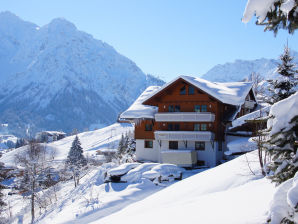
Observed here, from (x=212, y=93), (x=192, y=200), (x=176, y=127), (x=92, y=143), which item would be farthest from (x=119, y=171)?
(x=92, y=143)

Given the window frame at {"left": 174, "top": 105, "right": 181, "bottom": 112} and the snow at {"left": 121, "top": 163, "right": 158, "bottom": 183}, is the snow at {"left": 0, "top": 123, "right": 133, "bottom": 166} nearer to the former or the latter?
the window frame at {"left": 174, "top": 105, "right": 181, "bottom": 112}

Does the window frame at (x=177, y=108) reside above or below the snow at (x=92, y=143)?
above

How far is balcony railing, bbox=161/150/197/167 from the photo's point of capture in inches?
1158

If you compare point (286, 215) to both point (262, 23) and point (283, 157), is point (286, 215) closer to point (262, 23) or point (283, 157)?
point (283, 157)

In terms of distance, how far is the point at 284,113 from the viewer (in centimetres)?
455

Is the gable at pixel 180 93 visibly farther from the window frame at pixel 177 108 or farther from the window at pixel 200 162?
the window at pixel 200 162

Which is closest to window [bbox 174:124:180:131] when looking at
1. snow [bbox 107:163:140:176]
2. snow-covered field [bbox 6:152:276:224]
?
snow [bbox 107:163:140:176]

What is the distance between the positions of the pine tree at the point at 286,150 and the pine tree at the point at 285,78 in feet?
50.6

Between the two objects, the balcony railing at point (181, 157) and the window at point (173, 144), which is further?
the window at point (173, 144)

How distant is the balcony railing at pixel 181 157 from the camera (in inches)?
1158

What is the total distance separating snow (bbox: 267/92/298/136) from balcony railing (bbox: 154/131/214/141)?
24.9m

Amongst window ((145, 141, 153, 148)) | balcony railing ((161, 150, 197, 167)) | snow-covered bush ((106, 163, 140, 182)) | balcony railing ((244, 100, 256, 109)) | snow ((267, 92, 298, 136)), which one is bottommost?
snow-covered bush ((106, 163, 140, 182))

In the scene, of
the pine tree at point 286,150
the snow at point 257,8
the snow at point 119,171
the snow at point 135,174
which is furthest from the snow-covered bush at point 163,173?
the snow at point 257,8

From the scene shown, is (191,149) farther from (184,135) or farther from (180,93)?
(180,93)
